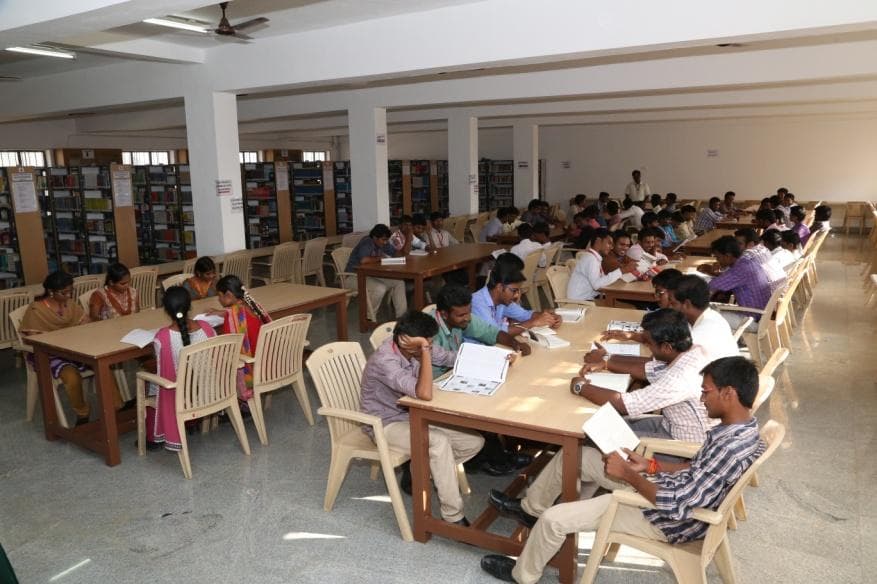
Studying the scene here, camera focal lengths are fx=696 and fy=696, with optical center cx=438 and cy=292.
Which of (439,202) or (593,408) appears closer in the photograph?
(593,408)

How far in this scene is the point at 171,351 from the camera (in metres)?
4.14

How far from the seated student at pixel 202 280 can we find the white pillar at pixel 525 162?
955 cm

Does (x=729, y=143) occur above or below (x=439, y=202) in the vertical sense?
above

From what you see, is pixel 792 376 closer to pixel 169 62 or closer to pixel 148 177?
pixel 169 62

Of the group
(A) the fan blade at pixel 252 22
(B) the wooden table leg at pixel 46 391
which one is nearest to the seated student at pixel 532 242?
(A) the fan blade at pixel 252 22

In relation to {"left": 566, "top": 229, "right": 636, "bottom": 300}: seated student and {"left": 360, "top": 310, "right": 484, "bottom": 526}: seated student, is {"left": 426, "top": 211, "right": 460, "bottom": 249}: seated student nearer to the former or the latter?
{"left": 566, "top": 229, "right": 636, "bottom": 300}: seated student

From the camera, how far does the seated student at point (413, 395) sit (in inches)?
130

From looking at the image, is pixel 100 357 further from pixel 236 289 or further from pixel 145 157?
pixel 145 157

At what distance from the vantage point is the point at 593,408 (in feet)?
10.1

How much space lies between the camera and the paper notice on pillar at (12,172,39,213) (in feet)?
27.0

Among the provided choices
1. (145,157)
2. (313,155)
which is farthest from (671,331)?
(313,155)

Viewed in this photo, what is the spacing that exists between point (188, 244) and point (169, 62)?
352cm

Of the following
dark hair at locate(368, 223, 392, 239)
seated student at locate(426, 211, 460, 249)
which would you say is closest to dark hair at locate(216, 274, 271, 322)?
dark hair at locate(368, 223, 392, 239)

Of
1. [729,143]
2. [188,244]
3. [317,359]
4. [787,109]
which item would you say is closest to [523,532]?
[317,359]
